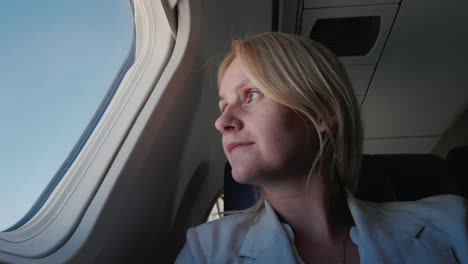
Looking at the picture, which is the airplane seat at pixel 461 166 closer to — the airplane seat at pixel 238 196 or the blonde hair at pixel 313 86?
the blonde hair at pixel 313 86

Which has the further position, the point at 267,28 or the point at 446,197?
the point at 267,28

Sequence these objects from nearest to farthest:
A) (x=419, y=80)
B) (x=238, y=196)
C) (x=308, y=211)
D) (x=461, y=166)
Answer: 1. (x=308, y=211)
2. (x=238, y=196)
3. (x=461, y=166)
4. (x=419, y=80)

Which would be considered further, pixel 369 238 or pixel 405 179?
pixel 405 179

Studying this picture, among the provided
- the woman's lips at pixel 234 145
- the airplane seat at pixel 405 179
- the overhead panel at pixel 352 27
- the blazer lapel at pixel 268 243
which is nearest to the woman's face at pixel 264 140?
the woman's lips at pixel 234 145

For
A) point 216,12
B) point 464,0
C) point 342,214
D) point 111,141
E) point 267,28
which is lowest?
point 111,141

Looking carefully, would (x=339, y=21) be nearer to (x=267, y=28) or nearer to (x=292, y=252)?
(x=267, y=28)

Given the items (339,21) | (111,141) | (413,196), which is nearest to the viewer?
(111,141)

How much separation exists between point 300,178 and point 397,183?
0.66 m

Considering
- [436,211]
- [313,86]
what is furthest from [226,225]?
[436,211]

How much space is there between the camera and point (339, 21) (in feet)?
6.64

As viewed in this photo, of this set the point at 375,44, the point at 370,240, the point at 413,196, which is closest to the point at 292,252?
the point at 370,240

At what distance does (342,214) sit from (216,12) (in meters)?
0.96

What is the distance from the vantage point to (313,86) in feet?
2.84

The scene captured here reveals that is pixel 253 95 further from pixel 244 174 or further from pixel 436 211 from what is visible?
pixel 436 211
